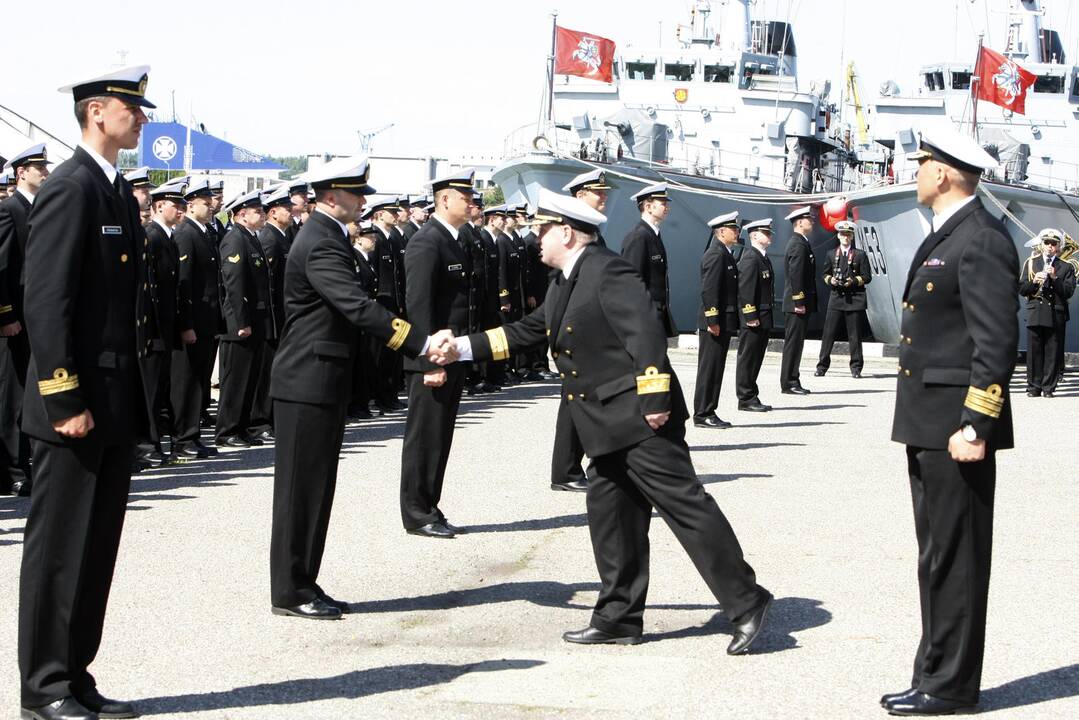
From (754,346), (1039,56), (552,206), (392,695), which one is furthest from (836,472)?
(1039,56)

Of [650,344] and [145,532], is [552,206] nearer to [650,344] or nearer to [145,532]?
[650,344]

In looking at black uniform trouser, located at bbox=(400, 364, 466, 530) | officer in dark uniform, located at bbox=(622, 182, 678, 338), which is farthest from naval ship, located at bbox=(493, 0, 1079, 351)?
black uniform trouser, located at bbox=(400, 364, 466, 530)

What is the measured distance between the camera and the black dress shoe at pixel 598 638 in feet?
19.0

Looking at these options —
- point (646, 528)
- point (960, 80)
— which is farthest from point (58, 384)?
point (960, 80)

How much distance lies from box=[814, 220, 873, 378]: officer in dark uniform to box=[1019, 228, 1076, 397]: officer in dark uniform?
229 centimetres

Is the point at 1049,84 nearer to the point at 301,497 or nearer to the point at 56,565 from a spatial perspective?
the point at 301,497

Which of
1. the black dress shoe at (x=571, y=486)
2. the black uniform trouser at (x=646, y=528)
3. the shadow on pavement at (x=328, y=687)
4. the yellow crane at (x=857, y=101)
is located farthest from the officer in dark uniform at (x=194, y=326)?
the yellow crane at (x=857, y=101)

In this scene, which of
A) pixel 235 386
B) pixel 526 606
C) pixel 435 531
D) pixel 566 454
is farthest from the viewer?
pixel 235 386

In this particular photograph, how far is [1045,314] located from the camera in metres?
17.9

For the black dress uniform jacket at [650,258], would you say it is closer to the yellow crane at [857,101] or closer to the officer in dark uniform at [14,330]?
the officer in dark uniform at [14,330]

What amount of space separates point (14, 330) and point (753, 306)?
7809 millimetres

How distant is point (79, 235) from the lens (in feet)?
15.1

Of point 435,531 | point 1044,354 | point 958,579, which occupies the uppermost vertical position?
point 958,579

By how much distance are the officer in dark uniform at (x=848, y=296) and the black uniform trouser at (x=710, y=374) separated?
259 inches
